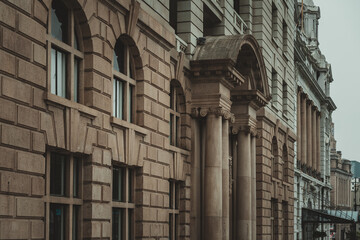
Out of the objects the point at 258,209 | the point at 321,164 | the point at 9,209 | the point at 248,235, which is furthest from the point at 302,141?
the point at 9,209

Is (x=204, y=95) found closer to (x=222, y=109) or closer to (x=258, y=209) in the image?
(x=222, y=109)

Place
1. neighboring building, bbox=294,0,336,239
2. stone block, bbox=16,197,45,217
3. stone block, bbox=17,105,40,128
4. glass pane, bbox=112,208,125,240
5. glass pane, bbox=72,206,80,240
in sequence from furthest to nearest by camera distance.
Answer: neighboring building, bbox=294,0,336,239, glass pane, bbox=112,208,125,240, glass pane, bbox=72,206,80,240, stone block, bbox=17,105,40,128, stone block, bbox=16,197,45,217

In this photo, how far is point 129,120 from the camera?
22969 millimetres

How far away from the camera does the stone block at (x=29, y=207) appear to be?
15.8 m

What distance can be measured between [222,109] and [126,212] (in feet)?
28.2

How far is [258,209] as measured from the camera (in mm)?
40000

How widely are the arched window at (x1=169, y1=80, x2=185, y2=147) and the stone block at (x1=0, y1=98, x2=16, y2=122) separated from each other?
40.8 ft

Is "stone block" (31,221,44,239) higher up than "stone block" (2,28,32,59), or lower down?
lower down

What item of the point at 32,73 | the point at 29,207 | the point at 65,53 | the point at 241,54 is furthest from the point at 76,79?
the point at 241,54

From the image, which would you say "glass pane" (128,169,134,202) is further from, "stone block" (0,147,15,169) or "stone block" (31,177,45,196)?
"stone block" (0,147,15,169)

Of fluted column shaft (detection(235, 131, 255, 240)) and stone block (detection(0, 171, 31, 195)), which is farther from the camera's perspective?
fluted column shaft (detection(235, 131, 255, 240))

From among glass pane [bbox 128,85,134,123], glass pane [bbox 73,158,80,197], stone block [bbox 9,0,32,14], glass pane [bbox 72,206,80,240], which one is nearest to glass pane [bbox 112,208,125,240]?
glass pane [bbox 72,206,80,240]

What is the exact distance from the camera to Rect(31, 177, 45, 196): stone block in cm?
1634

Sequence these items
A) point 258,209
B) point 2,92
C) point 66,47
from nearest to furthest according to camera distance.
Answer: point 2,92, point 66,47, point 258,209
